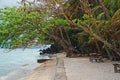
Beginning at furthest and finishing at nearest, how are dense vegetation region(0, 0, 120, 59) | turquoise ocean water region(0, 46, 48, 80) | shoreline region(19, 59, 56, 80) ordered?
turquoise ocean water region(0, 46, 48, 80) → dense vegetation region(0, 0, 120, 59) → shoreline region(19, 59, 56, 80)

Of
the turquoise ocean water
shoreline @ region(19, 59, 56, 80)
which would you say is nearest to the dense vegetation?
the turquoise ocean water

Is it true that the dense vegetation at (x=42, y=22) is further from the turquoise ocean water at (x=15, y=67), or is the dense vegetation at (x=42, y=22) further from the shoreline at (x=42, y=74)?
the shoreline at (x=42, y=74)

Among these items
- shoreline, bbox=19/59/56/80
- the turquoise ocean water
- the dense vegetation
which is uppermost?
the dense vegetation

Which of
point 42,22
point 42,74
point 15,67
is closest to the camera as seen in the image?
point 42,74

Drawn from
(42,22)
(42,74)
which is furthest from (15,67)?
(42,74)

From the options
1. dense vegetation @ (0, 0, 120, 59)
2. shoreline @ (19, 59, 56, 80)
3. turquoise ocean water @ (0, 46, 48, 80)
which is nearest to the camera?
shoreline @ (19, 59, 56, 80)

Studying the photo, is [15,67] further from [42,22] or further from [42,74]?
[42,74]

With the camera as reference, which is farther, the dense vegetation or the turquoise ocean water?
the turquoise ocean water

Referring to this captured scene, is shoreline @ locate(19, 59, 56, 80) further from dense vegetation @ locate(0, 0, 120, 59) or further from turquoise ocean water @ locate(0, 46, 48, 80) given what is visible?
dense vegetation @ locate(0, 0, 120, 59)

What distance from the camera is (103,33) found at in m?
19.2

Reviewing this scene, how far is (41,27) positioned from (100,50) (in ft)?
17.6

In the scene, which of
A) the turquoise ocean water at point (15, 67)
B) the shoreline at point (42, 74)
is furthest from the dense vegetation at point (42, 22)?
the shoreline at point (42, 74)

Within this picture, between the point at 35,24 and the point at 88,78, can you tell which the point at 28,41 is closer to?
the point at 35,24

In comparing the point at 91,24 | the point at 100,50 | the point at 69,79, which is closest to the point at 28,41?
the point at 100,50
